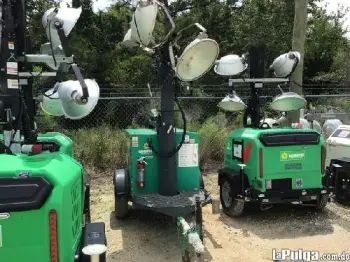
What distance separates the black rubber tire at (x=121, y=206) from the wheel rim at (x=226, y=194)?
156 centimetres

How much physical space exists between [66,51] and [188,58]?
1.40 metres

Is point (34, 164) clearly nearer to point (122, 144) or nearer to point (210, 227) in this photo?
point (210, 227)

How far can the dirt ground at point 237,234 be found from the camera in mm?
4980

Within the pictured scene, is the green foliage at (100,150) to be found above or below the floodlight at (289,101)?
below

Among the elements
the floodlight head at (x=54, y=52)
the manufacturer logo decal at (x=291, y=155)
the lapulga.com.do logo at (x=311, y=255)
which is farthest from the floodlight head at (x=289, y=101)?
the floodlight head at (x=54, y=52)

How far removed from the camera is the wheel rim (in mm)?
6438

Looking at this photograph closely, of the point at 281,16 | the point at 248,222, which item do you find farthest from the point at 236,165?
the point at 281,16

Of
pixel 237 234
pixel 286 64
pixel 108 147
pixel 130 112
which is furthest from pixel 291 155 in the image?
pixel 130 112

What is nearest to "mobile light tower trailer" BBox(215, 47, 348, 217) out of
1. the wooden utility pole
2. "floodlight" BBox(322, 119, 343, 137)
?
the wooden utility pole

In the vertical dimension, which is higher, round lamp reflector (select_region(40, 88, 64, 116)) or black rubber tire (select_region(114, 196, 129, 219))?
round lamp reflector (select_region(40, 88, 64, 116))

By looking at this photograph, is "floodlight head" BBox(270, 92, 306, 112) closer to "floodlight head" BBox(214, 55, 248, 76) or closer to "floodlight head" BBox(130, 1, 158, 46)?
"floodlight head" BBox(214, 55, 248, 76)

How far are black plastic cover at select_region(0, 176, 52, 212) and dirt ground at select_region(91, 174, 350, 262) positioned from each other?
2.67 metres

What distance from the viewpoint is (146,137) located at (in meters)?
5.73

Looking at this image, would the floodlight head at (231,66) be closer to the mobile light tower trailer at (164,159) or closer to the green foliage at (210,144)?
the mobile light tower trailer at (164,159)
